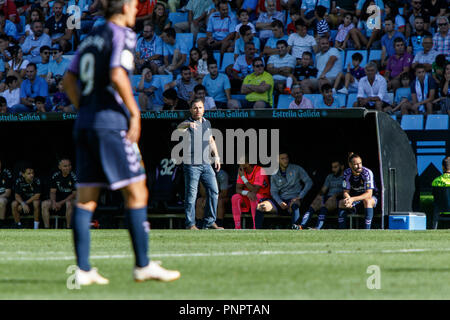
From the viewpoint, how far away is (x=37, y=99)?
1884 cm

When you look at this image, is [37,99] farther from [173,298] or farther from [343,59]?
[173,298]

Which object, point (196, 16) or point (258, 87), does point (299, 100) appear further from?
point (196, 16)

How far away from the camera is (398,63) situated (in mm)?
17797

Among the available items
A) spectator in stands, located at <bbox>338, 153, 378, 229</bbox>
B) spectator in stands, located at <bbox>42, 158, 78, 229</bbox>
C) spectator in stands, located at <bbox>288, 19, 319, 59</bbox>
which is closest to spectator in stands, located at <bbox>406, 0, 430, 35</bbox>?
spectator in stands, located at <bbox>288, 19, 319, 59</bbox>

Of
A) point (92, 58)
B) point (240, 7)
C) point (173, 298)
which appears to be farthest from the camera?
point (240, 7)

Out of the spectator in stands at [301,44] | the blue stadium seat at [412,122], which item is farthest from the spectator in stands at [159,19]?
the blue stadium seat at [412,122]

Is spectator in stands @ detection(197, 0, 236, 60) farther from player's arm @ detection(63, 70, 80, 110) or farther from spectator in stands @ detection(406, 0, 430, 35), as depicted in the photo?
player's arm @ detection(63, 70, 80, 110)

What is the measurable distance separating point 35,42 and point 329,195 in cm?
900

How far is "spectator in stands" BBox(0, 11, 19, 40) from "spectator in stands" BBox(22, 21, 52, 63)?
0.86m

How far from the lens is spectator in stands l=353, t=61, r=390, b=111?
17.1 metres

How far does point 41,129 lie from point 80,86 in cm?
1223

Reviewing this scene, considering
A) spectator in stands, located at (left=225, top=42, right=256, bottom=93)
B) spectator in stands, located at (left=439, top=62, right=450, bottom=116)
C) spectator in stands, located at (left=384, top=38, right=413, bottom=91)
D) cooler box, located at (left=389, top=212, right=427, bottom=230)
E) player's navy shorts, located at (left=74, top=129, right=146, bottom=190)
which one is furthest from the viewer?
spectator in stands, located at (left=225, top=42, right=256, bottom=93)

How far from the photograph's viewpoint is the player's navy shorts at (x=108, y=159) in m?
5.96
